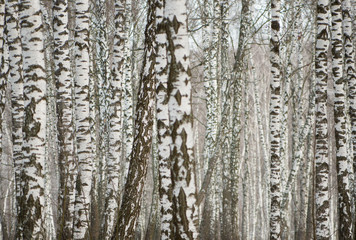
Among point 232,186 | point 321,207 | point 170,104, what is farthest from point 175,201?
point 232,186

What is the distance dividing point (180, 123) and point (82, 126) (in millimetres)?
3999

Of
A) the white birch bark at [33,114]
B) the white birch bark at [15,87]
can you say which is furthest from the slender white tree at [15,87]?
the white birch bark at [33,114]

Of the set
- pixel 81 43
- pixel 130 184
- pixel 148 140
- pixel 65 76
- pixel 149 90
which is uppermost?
pixel 81 43

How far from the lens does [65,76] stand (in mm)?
9320

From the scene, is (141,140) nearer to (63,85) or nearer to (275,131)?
(63,85)

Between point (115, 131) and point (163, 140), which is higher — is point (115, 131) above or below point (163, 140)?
above

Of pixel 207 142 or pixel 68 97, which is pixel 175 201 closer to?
pixel 68 97

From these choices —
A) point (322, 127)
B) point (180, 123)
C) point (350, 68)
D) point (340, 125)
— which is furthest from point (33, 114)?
point (350, 68)

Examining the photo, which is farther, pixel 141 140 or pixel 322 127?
pixel 322 127

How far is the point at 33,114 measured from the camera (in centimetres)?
718

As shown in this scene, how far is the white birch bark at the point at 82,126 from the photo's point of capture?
9.04 metres

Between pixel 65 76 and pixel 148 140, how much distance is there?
99.3 inches

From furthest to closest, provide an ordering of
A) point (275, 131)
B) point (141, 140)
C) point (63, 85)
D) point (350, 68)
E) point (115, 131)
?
point (115, 131) < point (275, 131) < point (350, 68) < point (63, 85) < point (141, 140)

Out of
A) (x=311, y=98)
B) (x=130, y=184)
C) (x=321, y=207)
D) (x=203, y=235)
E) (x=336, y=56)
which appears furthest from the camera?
(x=311, y=98)
